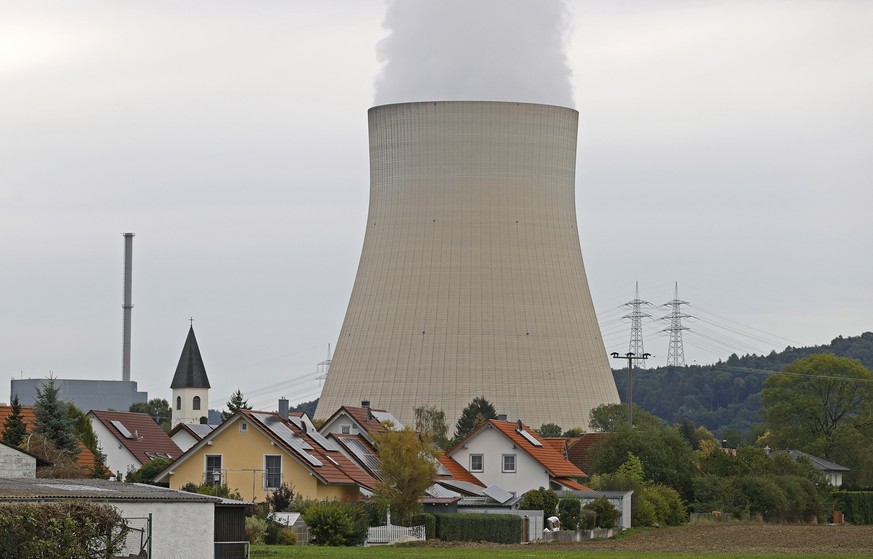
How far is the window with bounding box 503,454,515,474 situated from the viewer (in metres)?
38.3

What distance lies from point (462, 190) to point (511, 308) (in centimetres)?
421

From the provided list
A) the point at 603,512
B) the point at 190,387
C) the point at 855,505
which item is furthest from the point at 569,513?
the point at 190,387

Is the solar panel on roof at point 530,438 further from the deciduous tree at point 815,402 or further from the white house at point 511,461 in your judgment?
the deciduous tree at point 815,402

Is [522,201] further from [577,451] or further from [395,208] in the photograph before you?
[577,451]

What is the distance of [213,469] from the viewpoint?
1236 inches

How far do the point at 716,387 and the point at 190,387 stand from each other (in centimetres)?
7447

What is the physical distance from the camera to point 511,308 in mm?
52781

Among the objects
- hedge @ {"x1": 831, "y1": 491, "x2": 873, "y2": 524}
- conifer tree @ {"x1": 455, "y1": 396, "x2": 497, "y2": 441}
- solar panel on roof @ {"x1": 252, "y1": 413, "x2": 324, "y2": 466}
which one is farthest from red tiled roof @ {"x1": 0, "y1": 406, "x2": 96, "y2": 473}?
hedge @ {"x1": 831, "y1": 491, "x2": 873, "y2": 524}

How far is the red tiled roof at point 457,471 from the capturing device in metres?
37.4

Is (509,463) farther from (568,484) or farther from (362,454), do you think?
(362,454)

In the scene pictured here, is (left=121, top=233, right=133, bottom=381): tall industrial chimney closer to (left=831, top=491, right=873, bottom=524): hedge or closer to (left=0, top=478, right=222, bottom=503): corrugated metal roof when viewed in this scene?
(left=831, top=491, right=873, bottom=524): hedge

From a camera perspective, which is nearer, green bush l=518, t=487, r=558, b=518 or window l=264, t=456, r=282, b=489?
window l=264, t=456, r=282, b=489

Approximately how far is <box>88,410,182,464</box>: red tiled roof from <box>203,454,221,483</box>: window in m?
9.80

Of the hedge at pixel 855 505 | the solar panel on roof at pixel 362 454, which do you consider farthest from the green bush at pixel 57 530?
the hedge at pixel 855 505
